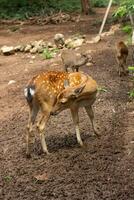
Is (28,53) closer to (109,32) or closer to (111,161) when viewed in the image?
(109,32)

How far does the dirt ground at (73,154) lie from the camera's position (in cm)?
685

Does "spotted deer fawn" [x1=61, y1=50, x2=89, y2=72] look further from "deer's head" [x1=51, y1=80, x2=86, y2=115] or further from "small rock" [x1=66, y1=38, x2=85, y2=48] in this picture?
"deer's head" [x1=51, y1=80, x2=86, y2=115]

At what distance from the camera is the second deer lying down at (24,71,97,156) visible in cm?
785

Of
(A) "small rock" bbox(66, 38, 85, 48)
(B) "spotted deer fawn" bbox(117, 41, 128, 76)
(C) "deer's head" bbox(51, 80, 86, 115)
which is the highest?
(C) "deer's head" bbox(51, 80, 86, 115)

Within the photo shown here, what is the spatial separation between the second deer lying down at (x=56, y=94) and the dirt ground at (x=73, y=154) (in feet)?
1.13

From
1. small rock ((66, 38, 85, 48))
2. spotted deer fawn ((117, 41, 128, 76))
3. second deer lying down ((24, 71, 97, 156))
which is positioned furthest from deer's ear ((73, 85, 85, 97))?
small rock ((66, 38, 85, 48))

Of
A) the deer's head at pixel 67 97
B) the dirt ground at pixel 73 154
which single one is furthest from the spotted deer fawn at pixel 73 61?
the deer's head at pixel 67 97

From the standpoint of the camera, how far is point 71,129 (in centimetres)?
906

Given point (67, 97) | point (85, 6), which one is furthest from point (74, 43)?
point (67, 97)

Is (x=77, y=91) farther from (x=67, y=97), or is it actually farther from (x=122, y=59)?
(x=122, y=59)

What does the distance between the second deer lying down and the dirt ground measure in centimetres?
34

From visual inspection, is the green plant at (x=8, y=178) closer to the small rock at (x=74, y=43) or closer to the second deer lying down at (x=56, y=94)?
the second deer lying down at (x=56, y=94)

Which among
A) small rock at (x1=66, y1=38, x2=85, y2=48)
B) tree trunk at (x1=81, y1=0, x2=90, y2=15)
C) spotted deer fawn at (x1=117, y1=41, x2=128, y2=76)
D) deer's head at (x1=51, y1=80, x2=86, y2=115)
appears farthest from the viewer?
tree trunk at (x1=81, y1=0, x2=90, y2=15)

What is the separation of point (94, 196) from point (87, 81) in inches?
82.9
